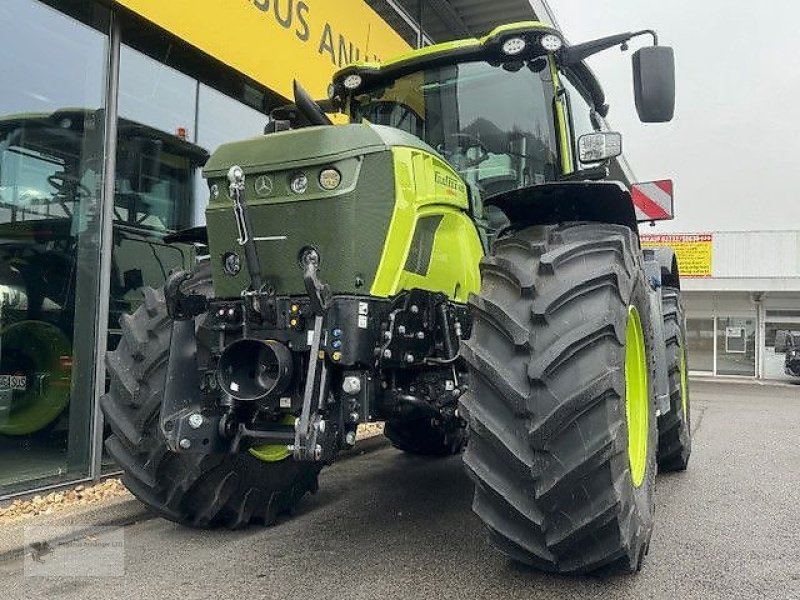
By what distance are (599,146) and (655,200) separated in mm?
3682

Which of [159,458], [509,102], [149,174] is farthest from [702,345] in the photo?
[159,458]

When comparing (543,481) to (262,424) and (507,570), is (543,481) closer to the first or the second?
(507,570)

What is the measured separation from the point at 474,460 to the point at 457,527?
1418mm

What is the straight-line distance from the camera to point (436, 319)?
347 centimetres

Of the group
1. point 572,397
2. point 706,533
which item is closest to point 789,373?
point 706,533

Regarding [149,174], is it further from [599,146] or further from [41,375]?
[599,146]

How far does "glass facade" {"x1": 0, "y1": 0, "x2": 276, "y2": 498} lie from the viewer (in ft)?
16.4

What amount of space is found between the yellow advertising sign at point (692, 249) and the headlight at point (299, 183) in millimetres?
22599

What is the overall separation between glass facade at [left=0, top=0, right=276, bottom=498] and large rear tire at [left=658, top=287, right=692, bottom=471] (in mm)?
4199

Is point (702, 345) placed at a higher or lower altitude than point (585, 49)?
lower

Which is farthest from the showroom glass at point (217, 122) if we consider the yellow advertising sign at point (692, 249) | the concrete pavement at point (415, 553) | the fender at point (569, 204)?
the yellow advertising sign at point (692, 249)

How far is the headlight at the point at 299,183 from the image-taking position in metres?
3.09

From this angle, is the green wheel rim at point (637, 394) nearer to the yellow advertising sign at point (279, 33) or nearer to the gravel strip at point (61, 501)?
the gravel strip at point (61, 501)

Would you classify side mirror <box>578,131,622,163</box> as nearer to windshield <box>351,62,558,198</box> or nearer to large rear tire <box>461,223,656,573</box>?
windshield <box>351,62,558,198</box>
